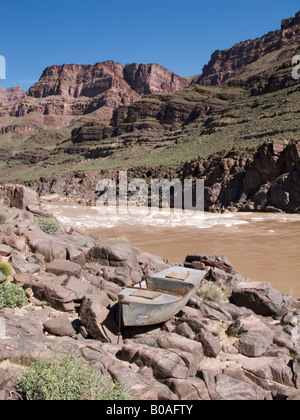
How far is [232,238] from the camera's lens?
17453 millimetres

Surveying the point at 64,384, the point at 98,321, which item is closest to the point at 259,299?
the point at 98,321

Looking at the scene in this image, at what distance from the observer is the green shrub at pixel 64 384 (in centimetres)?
329

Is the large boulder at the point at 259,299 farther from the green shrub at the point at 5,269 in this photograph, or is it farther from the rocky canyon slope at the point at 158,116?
the rocky canyon slope at the point at 158,116

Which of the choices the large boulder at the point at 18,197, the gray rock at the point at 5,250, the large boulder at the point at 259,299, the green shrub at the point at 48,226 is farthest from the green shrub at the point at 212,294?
the large boulder at the point at 18,197

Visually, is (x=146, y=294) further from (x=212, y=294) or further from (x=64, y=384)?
(x=64, y=384)

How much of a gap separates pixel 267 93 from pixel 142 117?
36307mm

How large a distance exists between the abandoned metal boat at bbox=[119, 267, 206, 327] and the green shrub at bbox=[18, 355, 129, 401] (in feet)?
4.76

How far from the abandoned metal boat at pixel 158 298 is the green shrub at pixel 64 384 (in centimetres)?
145

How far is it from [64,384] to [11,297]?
2.78 metres

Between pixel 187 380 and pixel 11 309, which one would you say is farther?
pixel 11 309

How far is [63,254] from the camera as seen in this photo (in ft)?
27.6

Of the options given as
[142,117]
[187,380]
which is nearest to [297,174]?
[187,380]

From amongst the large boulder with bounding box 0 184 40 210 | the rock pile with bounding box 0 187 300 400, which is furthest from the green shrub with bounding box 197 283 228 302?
the large boulder with bounding box 0 184 40 210
